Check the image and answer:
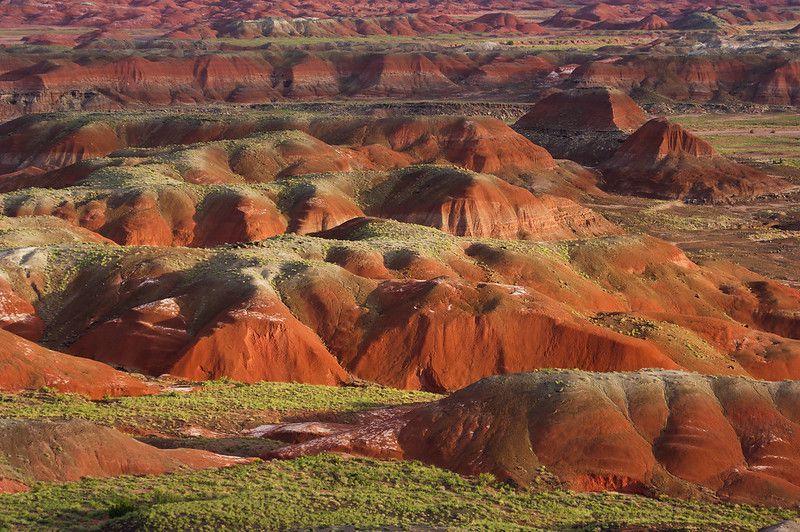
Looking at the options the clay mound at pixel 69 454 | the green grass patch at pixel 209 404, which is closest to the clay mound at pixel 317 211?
the green grass patch at pixel 209 404

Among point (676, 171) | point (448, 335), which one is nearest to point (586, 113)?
point (676, 171)

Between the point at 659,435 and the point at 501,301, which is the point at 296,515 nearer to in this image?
the point at 659,435

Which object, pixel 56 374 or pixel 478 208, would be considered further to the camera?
pixel 478 208

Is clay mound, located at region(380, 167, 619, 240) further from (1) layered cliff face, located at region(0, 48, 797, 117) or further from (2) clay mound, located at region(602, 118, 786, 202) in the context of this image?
(1) layered cliff face, located at region(0, 48, 797, 117)

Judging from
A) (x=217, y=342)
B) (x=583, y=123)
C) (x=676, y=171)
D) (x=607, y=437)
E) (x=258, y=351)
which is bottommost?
(x=676, y=171)

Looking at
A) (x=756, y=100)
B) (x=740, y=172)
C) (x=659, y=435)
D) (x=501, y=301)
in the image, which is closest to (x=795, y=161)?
(x=740, y=172)

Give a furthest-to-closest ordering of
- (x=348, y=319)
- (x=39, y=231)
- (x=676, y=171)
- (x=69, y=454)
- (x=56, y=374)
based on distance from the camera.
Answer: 1. (x=676, y=171)
2. (x=39, y=231)
3. (x=348, y=319)
4. (x=56, y=374)
5. (x=69, y=454)

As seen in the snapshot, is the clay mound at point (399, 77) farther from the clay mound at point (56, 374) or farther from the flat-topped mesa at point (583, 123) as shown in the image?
the clay mound at point (56, 374)

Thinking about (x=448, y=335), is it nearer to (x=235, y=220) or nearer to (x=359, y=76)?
(x=235, y=220)

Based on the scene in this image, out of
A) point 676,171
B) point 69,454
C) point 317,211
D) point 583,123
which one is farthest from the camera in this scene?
point 583,123
